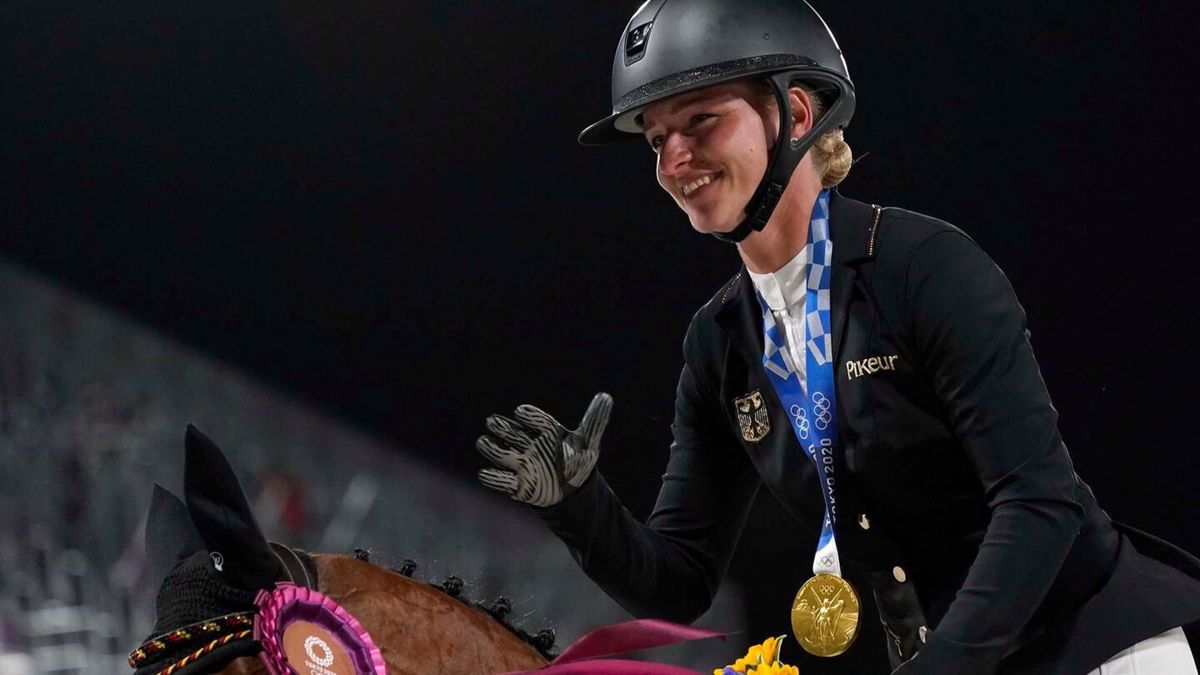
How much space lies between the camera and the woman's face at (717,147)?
1273 mm

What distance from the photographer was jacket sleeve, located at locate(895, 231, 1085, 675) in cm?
109

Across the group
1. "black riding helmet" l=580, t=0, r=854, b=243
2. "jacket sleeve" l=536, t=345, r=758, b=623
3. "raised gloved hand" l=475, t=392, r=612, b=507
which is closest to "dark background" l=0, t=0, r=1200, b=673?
"jacket sleeve" l=536, t=345, r=758, b=623

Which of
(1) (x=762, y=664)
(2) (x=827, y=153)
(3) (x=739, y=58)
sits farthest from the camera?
(2) (x=827, y=153)

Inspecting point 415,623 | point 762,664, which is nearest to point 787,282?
point 762,664

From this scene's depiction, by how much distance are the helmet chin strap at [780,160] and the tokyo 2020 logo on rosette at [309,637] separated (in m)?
0.63

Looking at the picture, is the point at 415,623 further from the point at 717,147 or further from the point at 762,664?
the point at 717,147

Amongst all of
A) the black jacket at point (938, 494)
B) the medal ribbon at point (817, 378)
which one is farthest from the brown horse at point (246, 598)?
the medal ribbon at point (817, 378)

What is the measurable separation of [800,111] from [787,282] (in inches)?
7.0

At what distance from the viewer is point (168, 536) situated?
0.84 metres

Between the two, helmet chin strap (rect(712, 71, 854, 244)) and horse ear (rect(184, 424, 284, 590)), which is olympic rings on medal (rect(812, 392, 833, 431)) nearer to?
helmet chin strap (rect(712, 71, 854, 244))

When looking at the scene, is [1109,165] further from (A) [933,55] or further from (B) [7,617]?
(B) [7,617]

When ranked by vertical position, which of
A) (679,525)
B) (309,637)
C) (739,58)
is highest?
(739,58)

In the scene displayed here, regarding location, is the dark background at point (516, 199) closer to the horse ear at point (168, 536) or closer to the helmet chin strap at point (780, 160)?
the helmet chin strap at point (780, 160)

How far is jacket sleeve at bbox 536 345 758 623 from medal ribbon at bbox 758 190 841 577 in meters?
0.16
